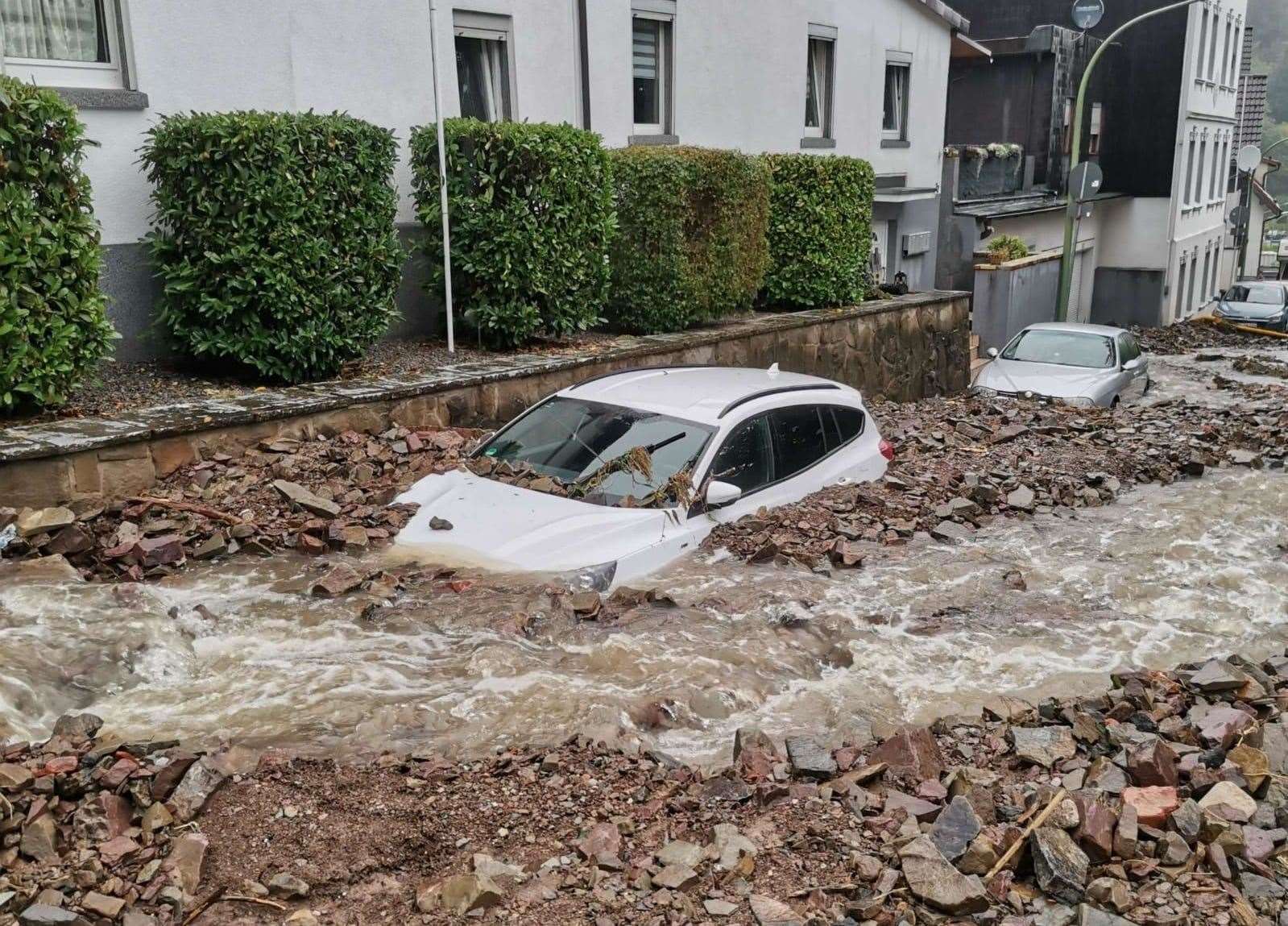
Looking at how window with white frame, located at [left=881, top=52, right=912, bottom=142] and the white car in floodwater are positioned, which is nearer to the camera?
the white car in floodwater

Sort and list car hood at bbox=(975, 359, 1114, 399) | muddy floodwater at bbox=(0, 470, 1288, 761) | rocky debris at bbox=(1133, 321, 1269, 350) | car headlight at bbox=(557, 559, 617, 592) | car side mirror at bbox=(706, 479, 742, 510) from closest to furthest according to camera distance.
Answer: muddy floodwater at bbox=(0, 470, 1288, 761)
car headlight at bbox=(557, 559, 617, 592)
car side mirror at bbox=(706, 479, 742, 510)
car hood at bbox=(975, 359, 1114, 399)
rocky debris at bbox=(1133, 321, 1269, 350)

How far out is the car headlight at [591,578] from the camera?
21.5 ft

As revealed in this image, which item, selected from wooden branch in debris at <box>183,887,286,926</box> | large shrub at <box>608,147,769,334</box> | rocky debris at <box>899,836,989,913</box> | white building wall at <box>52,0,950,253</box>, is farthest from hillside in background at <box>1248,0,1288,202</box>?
wooden branch in debris at <box>183,887,286,926</box>

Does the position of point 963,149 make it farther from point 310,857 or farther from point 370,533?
point 310,857

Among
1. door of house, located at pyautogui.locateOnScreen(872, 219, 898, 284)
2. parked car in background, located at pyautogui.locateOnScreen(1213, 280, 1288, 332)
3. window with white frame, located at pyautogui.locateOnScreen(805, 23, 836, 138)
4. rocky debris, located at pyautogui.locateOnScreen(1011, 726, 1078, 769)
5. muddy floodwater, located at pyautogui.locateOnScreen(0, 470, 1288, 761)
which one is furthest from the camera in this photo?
parked car in background, located at pyautogui.locateOnScreen(1213, 280, 1288, 332)

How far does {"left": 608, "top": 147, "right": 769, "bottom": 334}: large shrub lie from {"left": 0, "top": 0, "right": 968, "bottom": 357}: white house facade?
1816 mm

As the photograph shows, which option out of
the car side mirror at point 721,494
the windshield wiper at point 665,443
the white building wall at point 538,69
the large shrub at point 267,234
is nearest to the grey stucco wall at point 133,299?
the white building wall at point 538,69

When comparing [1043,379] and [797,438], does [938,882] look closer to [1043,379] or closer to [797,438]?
[797,438]

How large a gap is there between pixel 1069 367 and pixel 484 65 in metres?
9.32

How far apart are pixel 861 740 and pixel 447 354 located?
6.97 meters

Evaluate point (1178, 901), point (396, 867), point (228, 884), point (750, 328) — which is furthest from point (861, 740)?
point (750, 328)

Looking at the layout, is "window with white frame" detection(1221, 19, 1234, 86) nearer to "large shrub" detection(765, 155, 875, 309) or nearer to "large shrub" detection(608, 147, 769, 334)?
"large shrub" detection(765, 155, 875, 309)

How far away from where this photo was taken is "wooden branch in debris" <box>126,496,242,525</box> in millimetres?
7270

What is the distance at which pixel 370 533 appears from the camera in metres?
7.30
